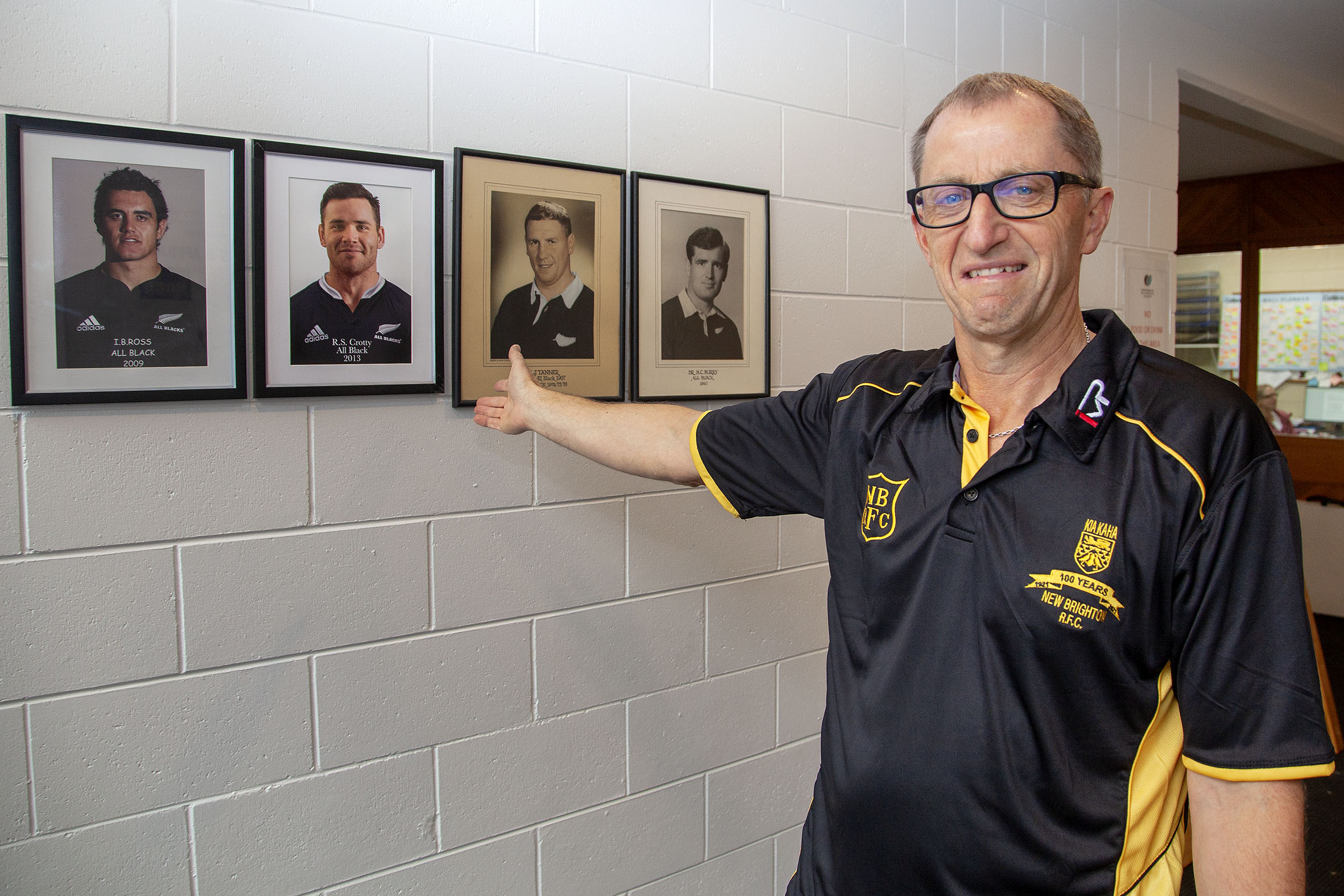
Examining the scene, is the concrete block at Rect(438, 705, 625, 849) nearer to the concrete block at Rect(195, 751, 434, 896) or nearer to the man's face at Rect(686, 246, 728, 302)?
the concrete block at Rect(195, 751, 434, 896)

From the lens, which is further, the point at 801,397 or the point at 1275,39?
the point at 1275,39

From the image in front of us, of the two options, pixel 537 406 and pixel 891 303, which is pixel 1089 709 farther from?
pixel 891 303

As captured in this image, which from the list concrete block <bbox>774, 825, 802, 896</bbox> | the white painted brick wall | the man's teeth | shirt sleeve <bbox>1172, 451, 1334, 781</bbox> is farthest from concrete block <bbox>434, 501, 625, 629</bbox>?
shirt sleeve <bbox>1172, 451, 1334, 781</bbox>

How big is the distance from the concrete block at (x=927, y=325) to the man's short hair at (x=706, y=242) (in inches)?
24.4

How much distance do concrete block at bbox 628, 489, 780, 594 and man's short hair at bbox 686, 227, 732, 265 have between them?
1.70 feet

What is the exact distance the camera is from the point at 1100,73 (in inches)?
105

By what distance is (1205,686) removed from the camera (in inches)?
37.3

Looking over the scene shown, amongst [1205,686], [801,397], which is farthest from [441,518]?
[1205,686]

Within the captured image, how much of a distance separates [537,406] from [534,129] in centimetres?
57

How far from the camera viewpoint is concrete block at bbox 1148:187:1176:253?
113 inches

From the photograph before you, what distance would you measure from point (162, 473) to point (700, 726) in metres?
1.18

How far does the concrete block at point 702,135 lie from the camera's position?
5.76ft

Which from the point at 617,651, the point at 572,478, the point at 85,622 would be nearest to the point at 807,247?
the point at 572,478

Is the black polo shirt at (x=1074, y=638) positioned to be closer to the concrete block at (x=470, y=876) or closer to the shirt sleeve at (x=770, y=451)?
the shirt sleeve at (x=770, y=451)
